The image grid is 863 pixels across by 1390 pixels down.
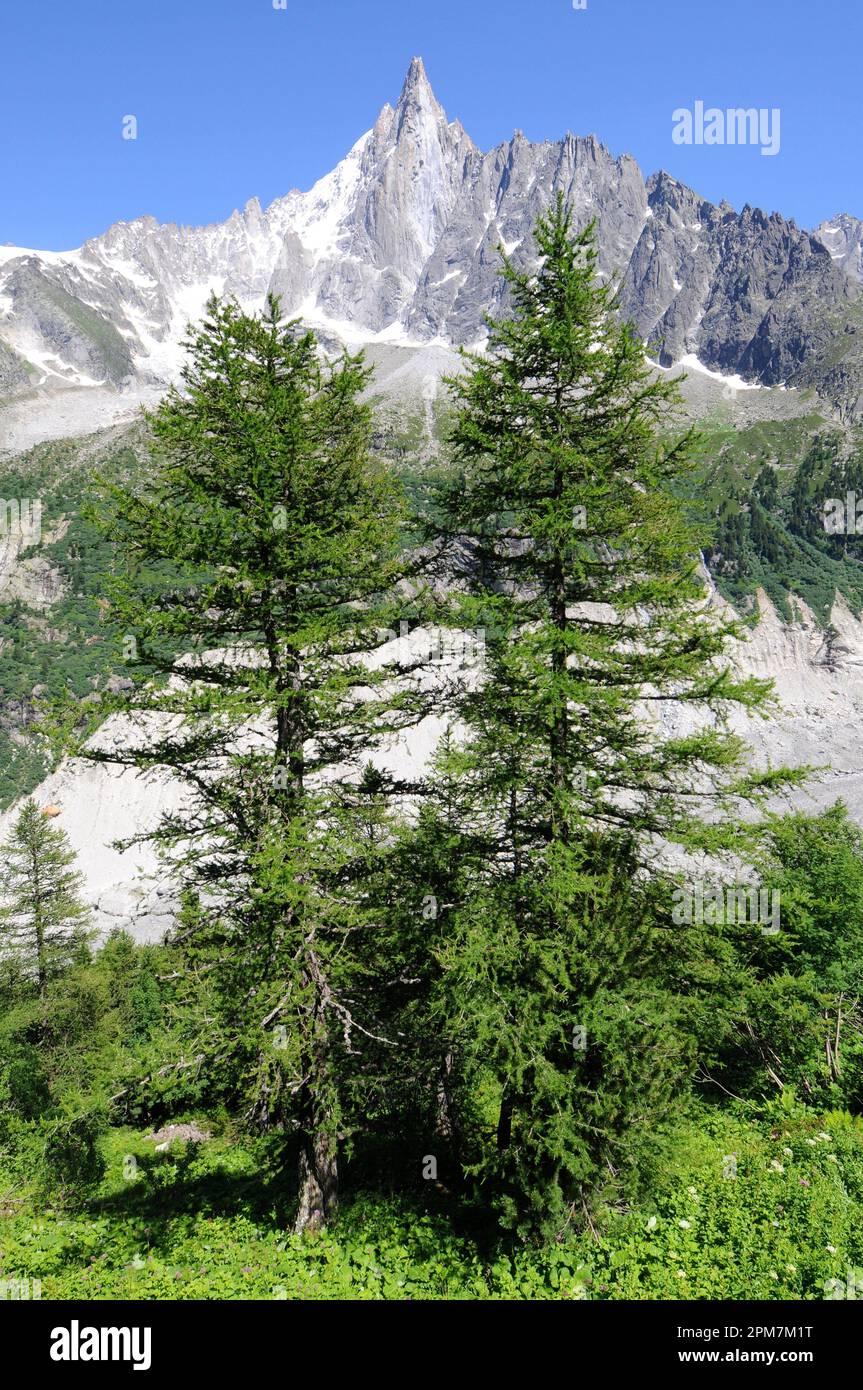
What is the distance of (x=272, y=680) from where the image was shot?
8.77m

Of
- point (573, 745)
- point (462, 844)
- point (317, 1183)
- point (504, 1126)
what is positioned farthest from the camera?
point (504, 1126)

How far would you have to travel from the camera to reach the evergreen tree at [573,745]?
775cm

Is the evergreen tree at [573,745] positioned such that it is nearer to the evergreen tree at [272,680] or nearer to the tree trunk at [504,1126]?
the tree trunk at [504,1126]

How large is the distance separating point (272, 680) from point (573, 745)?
396cm

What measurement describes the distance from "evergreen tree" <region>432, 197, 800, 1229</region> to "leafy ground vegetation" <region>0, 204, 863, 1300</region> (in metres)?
0.05

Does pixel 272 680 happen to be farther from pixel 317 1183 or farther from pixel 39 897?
pixel 39 897

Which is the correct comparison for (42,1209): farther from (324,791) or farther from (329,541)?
(329,541)

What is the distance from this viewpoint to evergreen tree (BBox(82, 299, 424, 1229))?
835 centimetres

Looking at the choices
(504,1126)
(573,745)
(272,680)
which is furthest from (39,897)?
(573,745)

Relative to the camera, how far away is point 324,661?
9188 mm

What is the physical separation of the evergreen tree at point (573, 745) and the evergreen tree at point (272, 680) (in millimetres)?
1383

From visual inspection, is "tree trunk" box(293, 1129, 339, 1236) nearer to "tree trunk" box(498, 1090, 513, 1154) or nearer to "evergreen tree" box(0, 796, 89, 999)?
"tree trunk" box(498, 1090, 513, 1154)

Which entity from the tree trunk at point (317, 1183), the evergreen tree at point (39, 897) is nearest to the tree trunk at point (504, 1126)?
the tree trunk at point (317, 1183)
